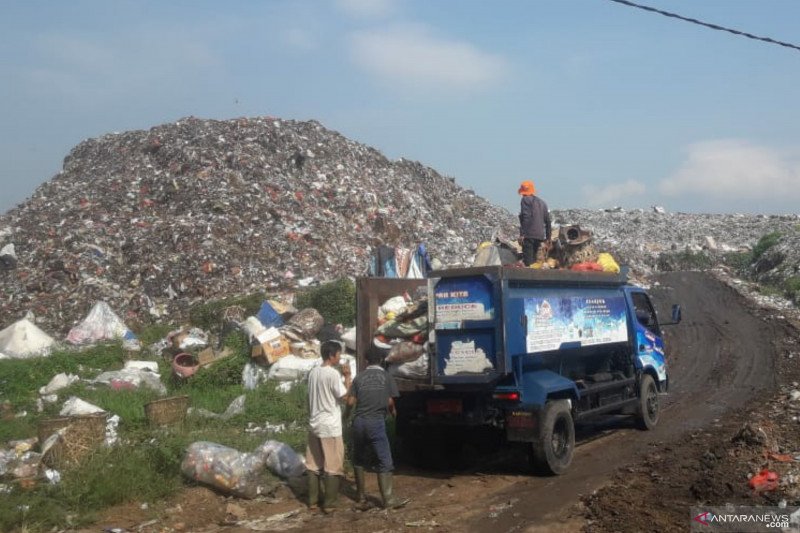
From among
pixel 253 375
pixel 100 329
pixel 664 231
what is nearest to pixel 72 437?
pixel 253 375

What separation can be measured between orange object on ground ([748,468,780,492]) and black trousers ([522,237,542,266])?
16.3ft

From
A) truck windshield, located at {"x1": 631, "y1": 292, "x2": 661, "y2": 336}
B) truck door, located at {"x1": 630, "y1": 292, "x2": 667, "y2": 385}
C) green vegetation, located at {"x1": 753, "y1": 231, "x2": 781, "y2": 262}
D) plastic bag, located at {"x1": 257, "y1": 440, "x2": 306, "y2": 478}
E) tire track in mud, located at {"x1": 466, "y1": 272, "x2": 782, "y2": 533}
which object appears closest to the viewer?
tire track in mud, located at {"x1": 466, "y1": 272, "x2": 782, "y2": 533}

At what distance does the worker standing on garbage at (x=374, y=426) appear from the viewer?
6.93 m

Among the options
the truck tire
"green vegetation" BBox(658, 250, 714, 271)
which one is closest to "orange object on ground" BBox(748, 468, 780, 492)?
the truck tire

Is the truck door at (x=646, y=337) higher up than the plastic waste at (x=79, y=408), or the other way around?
the truck door at (x=646, y=337)

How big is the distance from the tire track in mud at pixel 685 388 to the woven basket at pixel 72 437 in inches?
152

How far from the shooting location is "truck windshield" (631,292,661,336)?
10839 millimetres

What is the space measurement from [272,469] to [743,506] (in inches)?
173

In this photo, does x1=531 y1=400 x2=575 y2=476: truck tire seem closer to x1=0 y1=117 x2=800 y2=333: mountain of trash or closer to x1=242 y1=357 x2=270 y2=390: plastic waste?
x1=242 y1=357 x2=270 y2=390: plastic waste

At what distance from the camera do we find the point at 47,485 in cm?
692

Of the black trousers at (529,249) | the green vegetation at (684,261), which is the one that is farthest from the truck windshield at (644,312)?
the green vegetation at (684,261)

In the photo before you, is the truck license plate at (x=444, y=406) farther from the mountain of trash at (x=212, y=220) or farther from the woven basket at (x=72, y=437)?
the mountain of trash at (x=212, y=220)

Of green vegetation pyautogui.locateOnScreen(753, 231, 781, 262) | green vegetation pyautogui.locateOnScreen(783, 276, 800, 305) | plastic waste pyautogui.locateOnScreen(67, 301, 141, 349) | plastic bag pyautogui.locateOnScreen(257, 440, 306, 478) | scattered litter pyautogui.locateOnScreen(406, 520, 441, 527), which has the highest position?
green vegetation pyautogui.locateOnScreen(753, 231, 781, 262)

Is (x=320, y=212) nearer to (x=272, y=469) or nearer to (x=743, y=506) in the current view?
(x=272, y=469)
